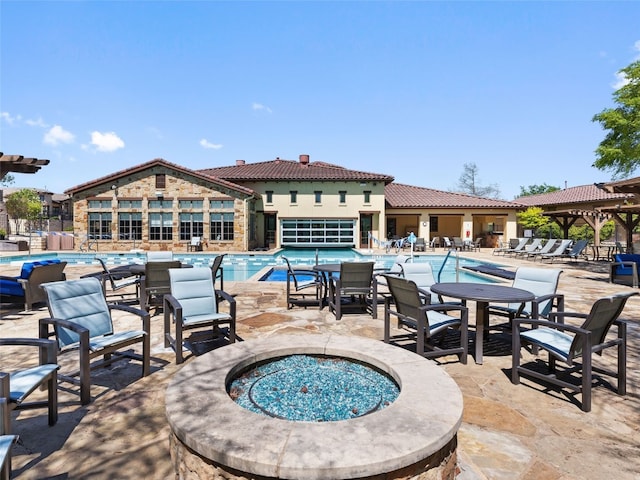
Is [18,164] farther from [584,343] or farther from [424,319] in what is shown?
[584,343]

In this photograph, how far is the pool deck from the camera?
2373mm

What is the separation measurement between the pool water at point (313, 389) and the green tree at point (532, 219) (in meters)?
27.8

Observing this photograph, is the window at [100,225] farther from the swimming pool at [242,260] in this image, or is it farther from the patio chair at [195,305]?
the patio chair at [195,305]

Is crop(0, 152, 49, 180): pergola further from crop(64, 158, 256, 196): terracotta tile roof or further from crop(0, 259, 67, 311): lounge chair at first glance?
crop(64, 158, 256, 196): terracotta tile roof

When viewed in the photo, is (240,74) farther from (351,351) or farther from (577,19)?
(351,351)

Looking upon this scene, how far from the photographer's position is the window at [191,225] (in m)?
23.6

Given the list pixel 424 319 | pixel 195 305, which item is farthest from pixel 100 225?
pixel 424 319

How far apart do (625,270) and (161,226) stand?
2399 centimetres

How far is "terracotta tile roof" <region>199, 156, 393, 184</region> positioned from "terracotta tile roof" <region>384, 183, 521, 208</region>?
3465 mm

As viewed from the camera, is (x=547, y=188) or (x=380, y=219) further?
(x=547, y=188)

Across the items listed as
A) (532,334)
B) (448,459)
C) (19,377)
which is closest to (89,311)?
(19,377)

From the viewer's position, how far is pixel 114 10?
1055 centimetres

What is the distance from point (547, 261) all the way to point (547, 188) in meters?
54.7

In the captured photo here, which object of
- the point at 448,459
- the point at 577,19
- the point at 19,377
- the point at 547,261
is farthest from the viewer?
the point at 547,261
